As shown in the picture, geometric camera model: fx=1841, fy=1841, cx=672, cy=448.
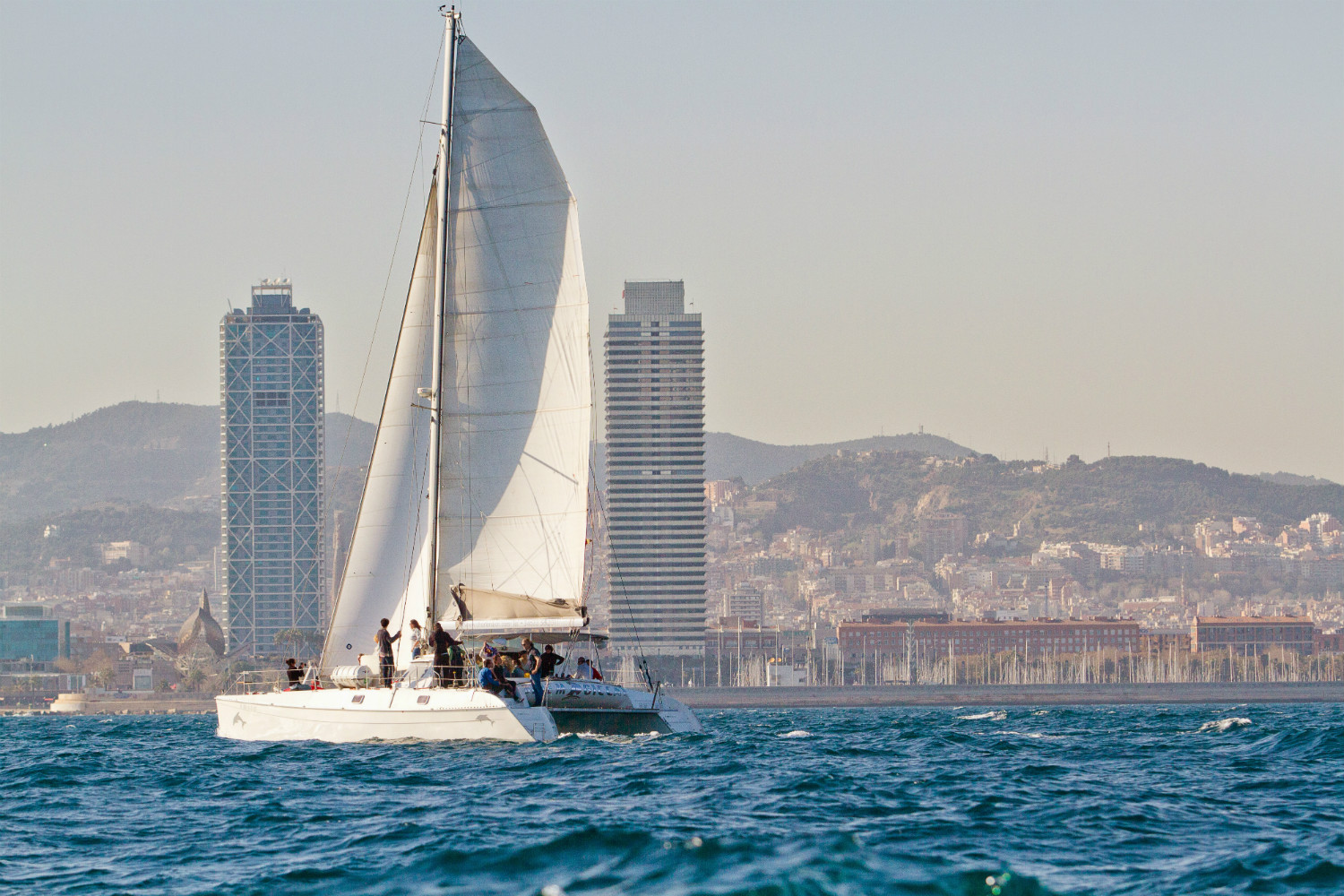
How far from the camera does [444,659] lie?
3152cm

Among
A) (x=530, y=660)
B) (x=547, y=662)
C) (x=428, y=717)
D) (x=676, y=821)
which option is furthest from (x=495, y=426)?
(x=676, y=821)

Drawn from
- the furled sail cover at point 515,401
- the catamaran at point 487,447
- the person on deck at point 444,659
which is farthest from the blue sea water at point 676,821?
the furled sail cover at point 515,401

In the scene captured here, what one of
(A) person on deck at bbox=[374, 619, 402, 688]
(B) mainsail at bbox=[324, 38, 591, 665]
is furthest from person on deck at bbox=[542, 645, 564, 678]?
(A) person on deck at bbox=[374, 619, 402, 688]

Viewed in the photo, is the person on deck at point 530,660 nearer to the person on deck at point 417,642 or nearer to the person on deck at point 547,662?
the person on deck at point 547,662

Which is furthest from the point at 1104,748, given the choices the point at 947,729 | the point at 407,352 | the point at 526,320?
the point at 407,352

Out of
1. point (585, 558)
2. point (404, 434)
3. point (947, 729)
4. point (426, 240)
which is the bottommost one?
point (947, 729)

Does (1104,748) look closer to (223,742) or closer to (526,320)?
(526,320)

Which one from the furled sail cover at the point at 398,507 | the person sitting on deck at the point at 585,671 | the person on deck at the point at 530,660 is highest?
the furled sail cover at the point at 398,507

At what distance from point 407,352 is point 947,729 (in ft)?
49.3

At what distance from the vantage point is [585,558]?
35.3 meters

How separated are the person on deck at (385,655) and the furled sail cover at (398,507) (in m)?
1.24

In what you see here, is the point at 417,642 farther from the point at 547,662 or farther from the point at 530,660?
the point at 547,662

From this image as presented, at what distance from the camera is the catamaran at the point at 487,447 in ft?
112

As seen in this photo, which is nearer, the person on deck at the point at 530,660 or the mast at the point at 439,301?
the person on deck at the point at 530,660
